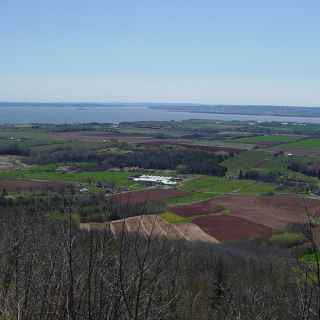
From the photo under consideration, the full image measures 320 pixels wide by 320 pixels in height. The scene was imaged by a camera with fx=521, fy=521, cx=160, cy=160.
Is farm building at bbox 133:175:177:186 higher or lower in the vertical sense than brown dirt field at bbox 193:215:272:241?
lower

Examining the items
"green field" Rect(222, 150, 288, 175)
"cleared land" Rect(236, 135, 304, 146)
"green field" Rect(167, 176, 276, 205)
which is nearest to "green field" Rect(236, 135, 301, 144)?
"cleared land" Rect(236, 135, 304, 146)

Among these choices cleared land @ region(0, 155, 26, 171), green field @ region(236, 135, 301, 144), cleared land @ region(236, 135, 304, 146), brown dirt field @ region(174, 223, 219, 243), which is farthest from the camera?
green field @ region(236, 135, 301, 144)

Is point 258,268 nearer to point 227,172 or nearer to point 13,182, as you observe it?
point 13,182

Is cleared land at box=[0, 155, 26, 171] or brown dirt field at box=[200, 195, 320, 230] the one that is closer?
brown dirt field at box=[200, 195, 320, 230]

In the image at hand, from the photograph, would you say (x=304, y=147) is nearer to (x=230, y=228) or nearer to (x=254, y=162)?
(x=254, y=162)

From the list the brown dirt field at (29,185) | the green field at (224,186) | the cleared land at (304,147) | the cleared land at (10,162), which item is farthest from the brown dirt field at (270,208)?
the cleared land at (304,147)

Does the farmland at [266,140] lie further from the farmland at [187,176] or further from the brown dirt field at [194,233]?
the brown dirt field at [194,233]

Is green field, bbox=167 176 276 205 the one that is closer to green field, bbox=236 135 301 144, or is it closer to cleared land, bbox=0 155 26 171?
cleared land, bbox=0 155 26 171
